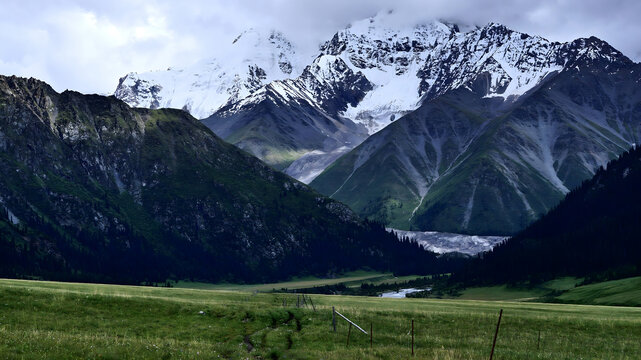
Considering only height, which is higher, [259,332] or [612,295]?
[612,295]

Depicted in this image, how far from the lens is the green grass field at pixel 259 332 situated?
43.8 meters

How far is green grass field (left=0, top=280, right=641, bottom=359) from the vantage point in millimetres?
43844

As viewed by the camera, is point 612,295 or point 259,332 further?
point 612,295

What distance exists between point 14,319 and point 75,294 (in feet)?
45.2

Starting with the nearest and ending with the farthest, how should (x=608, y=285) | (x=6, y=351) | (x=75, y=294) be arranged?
(x=6, y=351) < (x=75, y=294) < (x=608, y=285)

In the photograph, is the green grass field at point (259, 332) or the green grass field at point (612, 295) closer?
the green grass field at point (259, 332)

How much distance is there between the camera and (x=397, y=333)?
60156mm

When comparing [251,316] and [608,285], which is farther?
[608,285]

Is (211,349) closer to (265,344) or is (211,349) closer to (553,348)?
(265,344)

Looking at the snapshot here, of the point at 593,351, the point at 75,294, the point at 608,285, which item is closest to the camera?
the point at 593,351

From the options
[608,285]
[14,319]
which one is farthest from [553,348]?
[608,285]

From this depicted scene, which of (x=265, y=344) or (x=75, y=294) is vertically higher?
(x=75, y=294)

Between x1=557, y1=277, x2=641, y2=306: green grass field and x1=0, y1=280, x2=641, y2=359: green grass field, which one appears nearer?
x1=0, y1=280, x2=641, y2=359: green grass field

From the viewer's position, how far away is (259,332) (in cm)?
6056
